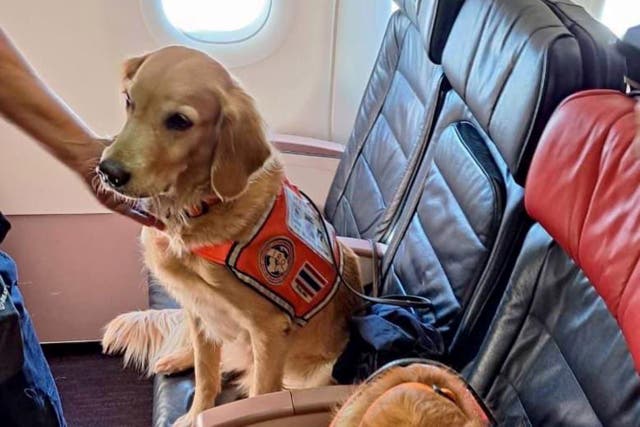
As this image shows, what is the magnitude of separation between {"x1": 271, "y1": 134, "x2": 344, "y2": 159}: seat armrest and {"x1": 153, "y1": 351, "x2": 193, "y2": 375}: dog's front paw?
86cm

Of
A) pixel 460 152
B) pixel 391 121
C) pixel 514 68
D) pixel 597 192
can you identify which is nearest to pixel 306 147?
pixel 391 121

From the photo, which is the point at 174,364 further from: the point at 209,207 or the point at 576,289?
the point at 576,289

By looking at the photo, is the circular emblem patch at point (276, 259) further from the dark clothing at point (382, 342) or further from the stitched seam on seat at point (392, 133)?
the stitched seam on seat at point (392, 133)

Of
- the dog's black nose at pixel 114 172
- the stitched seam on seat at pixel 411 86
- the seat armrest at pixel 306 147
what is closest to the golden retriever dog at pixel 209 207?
the dog's black nose at pixel 114 172

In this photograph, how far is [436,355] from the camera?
135 cm

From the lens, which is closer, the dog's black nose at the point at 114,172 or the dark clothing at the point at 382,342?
the dog's black nose at the point at 114,172

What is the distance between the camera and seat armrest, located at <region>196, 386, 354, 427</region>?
123 centimetres

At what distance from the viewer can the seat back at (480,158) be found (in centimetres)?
111

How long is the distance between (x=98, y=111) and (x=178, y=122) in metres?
1.24

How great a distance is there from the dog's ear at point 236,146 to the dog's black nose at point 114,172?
168 mm

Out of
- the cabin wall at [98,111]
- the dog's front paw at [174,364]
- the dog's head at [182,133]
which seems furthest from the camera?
the cabin wall at [98,111]

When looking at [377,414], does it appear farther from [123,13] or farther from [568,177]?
[123,13]

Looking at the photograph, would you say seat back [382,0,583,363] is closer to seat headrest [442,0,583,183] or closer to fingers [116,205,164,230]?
seat headrest [442,0,583,183]

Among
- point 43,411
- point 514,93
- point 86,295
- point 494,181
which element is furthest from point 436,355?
point 86,295
